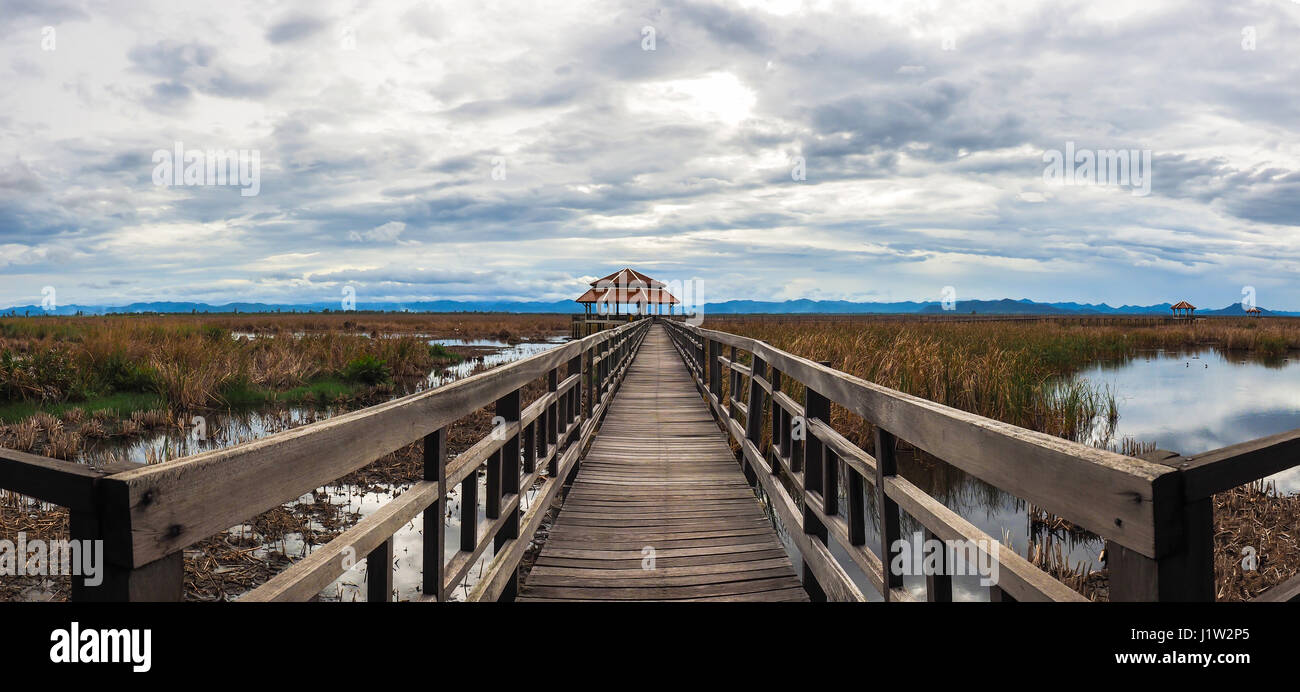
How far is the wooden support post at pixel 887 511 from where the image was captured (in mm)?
2385

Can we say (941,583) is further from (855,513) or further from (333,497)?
(333,497)

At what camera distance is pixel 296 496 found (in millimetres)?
1329

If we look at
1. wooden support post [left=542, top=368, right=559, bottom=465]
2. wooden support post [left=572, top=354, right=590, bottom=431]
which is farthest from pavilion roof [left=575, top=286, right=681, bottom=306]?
wooden support post [left=542, top=368, right=559, bottom=465]

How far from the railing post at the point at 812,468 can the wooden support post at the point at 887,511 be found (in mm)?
1039

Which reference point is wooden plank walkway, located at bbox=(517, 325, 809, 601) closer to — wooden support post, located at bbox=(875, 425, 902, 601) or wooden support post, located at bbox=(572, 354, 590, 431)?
wooden support post, located at bbox=(572, 354, 590, 431)

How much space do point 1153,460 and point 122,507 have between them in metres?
1.90

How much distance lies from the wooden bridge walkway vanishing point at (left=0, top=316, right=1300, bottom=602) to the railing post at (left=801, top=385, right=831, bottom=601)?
0.01 metres

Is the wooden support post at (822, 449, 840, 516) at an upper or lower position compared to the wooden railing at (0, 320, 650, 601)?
lower

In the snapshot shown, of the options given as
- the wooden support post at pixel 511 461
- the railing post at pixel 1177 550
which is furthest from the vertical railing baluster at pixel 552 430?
the railing post at pixel 1177 550

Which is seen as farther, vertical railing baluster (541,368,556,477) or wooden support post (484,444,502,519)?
vertical railing baluster (541,368,556,477)

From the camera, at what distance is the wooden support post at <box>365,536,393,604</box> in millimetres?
1899
